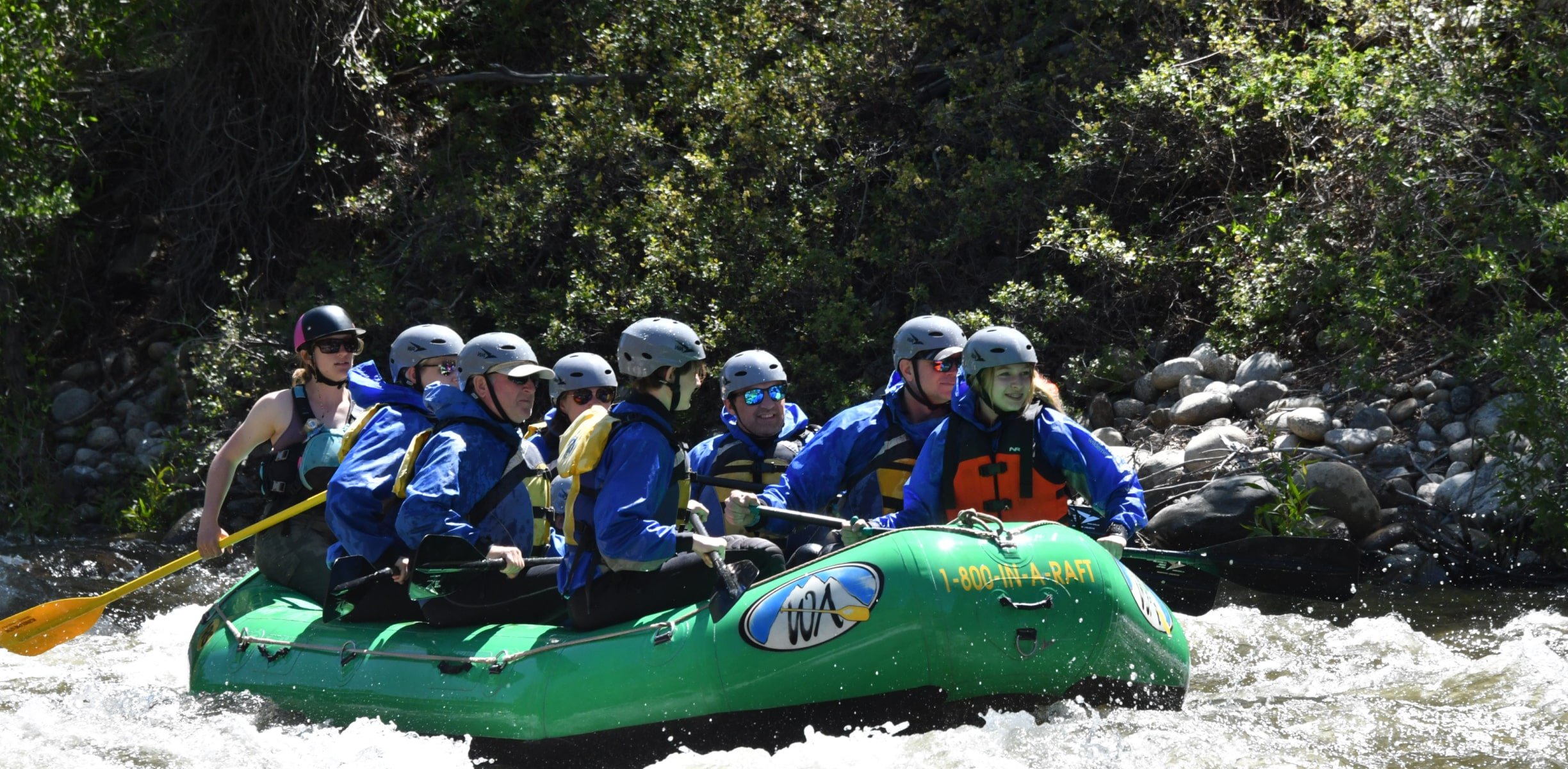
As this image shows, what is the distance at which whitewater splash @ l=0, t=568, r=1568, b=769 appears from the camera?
4789 mm

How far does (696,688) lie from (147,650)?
4440 mm

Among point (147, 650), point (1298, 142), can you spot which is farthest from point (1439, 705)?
point (147, 650)

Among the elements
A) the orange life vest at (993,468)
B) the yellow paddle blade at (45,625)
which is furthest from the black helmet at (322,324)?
the orange life vest at (993,468)

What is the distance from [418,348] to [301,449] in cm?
76

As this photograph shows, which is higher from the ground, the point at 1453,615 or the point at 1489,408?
the point at 1489,408

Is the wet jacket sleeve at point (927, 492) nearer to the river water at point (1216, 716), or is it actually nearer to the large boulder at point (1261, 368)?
the river water at point (1216, 716)

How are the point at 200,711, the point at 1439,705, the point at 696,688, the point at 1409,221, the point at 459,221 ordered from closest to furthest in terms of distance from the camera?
1. the point at 696,688
2. the point at 1439,705
3. the point at 200,711
4. the point at 1409,221
5. the point at 459,221

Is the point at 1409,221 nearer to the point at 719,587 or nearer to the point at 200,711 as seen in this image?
the point at 719,587

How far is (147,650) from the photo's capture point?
26.4ft

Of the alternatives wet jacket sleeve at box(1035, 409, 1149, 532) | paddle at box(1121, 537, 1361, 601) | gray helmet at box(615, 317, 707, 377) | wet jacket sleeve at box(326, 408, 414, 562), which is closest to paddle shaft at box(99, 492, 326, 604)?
wet jacket sleeve at box(326, 408, 414, 562)

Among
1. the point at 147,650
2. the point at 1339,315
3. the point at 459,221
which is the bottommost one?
the point at 147,650

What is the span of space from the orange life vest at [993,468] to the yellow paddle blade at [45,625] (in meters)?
4.22

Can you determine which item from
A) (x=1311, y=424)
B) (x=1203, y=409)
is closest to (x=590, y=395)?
(x=1203, y=409)

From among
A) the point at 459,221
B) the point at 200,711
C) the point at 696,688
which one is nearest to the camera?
the point at 696,688
